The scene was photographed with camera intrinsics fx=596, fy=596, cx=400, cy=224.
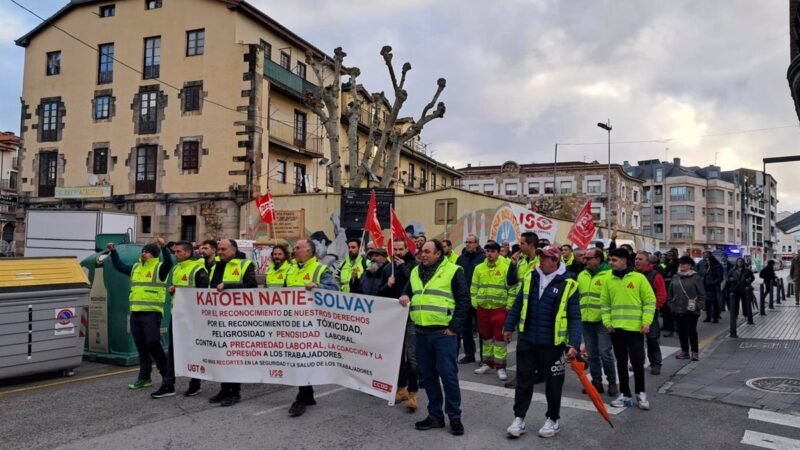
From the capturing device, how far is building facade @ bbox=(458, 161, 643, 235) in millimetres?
64188

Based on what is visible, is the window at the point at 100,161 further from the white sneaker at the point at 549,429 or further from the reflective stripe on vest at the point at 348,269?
the white sneaker at the point at 549,429

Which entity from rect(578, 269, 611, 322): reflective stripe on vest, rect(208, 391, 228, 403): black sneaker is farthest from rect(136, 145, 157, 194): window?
rect(578, 269, 611, 322): reflective stripe on vest

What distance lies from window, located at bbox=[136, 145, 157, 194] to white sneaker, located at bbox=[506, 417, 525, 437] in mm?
26473

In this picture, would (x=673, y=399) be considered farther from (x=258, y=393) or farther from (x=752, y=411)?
(x=258, y=393)

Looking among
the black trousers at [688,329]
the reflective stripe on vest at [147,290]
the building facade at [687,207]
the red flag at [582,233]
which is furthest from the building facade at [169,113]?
the building facade at [687,207]

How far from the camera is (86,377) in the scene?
8.55 meters

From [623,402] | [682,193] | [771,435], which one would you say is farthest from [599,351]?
[682,193]

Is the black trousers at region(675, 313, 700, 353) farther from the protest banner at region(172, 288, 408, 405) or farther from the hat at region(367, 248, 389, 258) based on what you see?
the protest banner at region(172, 288, 408, 405)

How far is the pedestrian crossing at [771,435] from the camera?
561 centimetres

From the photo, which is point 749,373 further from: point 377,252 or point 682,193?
point 682,193

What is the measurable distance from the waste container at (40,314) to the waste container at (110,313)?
50 centimetres

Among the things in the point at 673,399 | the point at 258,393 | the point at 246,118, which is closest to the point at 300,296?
the point at 258,393

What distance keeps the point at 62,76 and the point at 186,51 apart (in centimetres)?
798

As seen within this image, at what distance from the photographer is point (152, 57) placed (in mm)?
28984
